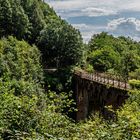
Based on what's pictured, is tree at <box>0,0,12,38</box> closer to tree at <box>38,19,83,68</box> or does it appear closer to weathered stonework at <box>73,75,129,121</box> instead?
tree at <box>38,19,83,68</box>

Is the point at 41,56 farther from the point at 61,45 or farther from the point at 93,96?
the point at 93,96

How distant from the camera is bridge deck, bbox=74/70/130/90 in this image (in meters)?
54.8

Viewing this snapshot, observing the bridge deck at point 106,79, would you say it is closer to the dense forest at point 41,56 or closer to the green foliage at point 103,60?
the dense forest at point 41,56

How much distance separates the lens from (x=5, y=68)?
192 feet

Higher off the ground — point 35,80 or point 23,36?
point 23,36

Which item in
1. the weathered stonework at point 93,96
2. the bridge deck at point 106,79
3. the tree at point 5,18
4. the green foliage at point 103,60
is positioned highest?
the tree at point 5,18

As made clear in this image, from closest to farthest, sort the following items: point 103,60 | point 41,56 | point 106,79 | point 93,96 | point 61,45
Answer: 1. point 106,79
2. point 93,96
3. point 61,45
4. point 41,56
5. point 103,60

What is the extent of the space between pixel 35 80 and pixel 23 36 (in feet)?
70.1

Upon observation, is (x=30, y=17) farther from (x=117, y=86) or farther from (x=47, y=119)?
(x=47, y=119)

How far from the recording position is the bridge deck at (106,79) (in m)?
54.8

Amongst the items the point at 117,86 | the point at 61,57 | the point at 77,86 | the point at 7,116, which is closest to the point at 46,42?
the point at 61,57

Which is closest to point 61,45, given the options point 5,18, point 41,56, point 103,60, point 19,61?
point 41,56

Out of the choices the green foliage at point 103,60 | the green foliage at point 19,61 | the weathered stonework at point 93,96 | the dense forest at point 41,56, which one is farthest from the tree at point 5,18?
the green foliage at point 103,60

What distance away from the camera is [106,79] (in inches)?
2496
